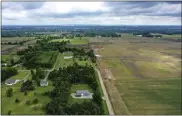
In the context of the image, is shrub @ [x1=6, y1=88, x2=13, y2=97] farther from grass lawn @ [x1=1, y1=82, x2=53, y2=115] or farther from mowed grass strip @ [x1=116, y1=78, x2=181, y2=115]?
mowed grass strip @ [x1=116, y1=78, x2=181, y2=115]

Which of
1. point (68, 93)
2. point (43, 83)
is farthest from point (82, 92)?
point (43, 83)

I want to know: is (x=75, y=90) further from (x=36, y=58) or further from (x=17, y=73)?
(x=36, y=58)

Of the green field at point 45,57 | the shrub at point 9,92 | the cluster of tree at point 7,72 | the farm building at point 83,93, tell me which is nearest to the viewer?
the shrub at point 9,92

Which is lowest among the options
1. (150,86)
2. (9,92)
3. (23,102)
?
(23,102)

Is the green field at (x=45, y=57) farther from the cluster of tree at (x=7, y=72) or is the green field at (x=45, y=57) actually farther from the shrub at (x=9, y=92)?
the shrub at (x=9, y=92)

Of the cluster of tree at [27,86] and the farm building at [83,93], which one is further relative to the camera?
the cluster of tree at [27,86]

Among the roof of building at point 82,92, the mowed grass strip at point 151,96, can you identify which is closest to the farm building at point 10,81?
the roof of building at point 82,92

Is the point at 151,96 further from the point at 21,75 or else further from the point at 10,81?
the point at 21,75
